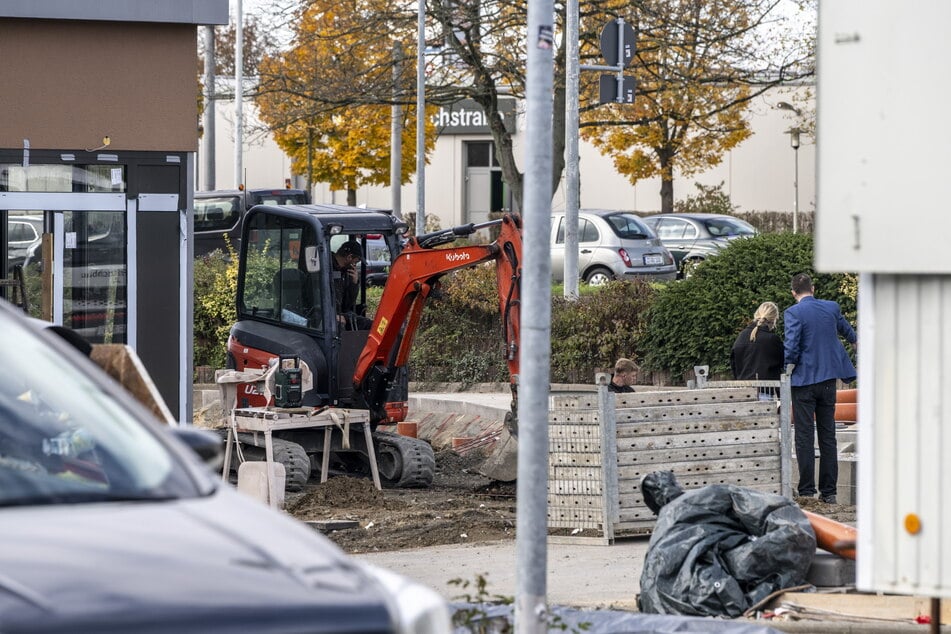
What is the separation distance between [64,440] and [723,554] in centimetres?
443

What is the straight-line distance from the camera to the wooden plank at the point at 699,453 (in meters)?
10.3

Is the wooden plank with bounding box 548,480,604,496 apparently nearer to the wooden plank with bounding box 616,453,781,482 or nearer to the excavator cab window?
the wooden plank with bounding box 616,453,781,482

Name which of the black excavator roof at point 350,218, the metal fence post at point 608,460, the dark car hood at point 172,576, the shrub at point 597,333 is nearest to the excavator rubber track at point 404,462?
the black excavator roof at point 350,218

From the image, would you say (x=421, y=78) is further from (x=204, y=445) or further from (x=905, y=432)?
(x=204, y=445)

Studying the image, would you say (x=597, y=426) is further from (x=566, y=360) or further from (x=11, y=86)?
(x=566, y=360)

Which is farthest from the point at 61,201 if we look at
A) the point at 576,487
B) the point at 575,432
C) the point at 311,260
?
the point at 576,487

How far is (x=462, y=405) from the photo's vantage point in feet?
60.5

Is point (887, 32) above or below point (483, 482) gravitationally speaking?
above

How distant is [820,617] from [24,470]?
14.1ft

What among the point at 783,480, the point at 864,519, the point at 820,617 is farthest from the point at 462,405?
the point at 864,519

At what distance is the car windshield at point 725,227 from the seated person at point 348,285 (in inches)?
676

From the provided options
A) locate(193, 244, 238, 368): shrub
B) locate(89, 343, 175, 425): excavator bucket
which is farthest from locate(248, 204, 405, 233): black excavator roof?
locate(89, 343, 175, 425): excavator bucket

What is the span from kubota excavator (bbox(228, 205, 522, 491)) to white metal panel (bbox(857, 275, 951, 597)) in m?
8.80

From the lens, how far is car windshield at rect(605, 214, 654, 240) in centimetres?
2730
